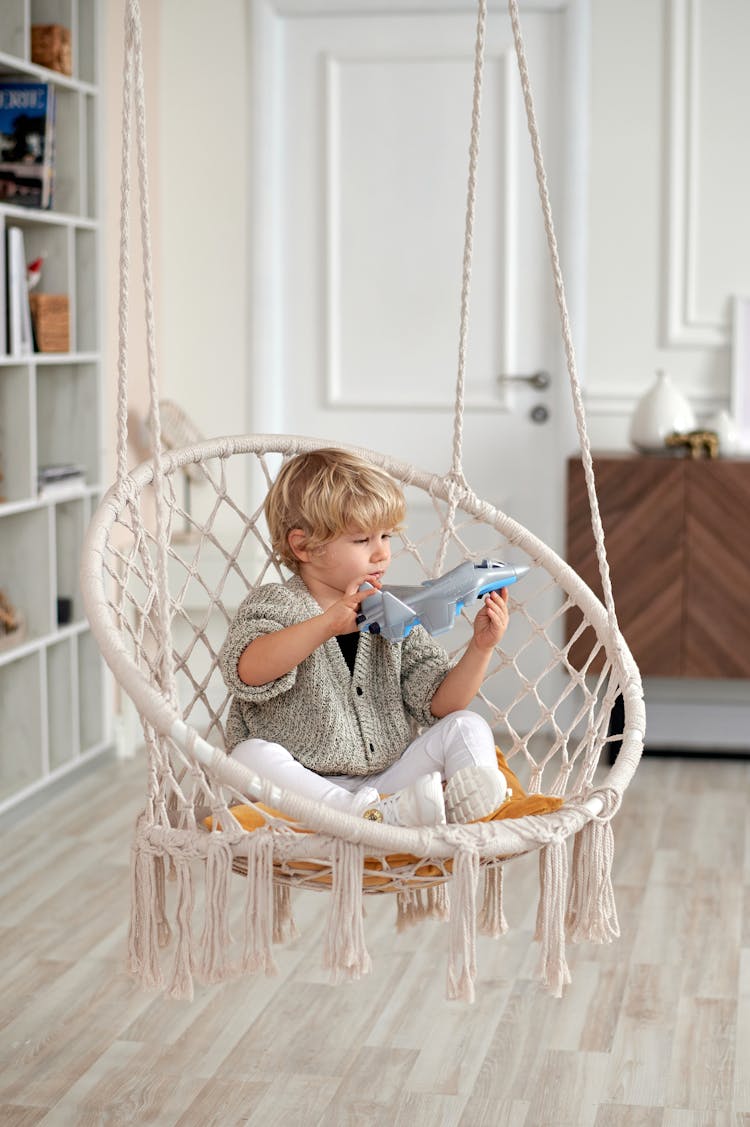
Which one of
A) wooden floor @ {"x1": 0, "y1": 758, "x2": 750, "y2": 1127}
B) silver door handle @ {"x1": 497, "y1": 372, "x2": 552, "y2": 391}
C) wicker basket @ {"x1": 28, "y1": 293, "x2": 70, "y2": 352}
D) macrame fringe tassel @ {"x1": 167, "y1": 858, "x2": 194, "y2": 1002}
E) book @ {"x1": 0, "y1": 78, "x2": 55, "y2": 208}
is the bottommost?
wooden floor @ {"x1": 0, "y1": 758, "x2": 750, "y2": 1127}

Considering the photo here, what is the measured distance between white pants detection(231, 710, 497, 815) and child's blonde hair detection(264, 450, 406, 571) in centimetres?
29

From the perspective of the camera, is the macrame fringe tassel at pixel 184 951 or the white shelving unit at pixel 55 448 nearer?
the macrame fringe tassel at pixel 184 951

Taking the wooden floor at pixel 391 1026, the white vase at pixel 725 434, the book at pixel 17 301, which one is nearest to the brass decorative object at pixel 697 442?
the white vase at pixel 725 434

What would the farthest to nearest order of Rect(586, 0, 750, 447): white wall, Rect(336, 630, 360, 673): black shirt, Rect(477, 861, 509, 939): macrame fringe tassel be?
Rect(586, 0, 750, 447): white wall
Rect(336, 630, 360, 673): black shirt
Rect(477, 861, 509, 939): macrame fringe tassel

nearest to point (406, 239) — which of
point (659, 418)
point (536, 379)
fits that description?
point (536, 379)

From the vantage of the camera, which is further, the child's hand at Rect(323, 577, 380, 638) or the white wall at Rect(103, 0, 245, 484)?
the white wall at Rect(103, 0, 245, 484)

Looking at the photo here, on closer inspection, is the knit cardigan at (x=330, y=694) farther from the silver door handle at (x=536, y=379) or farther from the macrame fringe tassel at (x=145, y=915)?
the silver door handle at (x=536, y=379)

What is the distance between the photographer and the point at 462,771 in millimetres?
1922

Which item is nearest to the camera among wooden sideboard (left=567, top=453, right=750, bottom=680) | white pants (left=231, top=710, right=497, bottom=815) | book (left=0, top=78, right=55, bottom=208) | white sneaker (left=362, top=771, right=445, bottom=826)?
white sneaker (left=362, top=771, right=445, bottom=826)

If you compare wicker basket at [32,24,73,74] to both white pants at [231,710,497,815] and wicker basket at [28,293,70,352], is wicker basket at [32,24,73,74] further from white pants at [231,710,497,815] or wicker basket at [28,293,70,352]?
white pants at [231,710,497,815]

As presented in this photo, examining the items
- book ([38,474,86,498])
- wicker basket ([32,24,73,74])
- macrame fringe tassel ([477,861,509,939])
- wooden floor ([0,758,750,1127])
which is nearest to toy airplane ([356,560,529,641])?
macrame fringe tassel ([477,861,509,939])

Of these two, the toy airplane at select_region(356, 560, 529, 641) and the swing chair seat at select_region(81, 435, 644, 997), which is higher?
the toy airplane at select_region(356, 560, 529, 641)

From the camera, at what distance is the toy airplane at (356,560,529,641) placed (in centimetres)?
195

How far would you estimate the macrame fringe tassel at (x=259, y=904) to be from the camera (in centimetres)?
175
